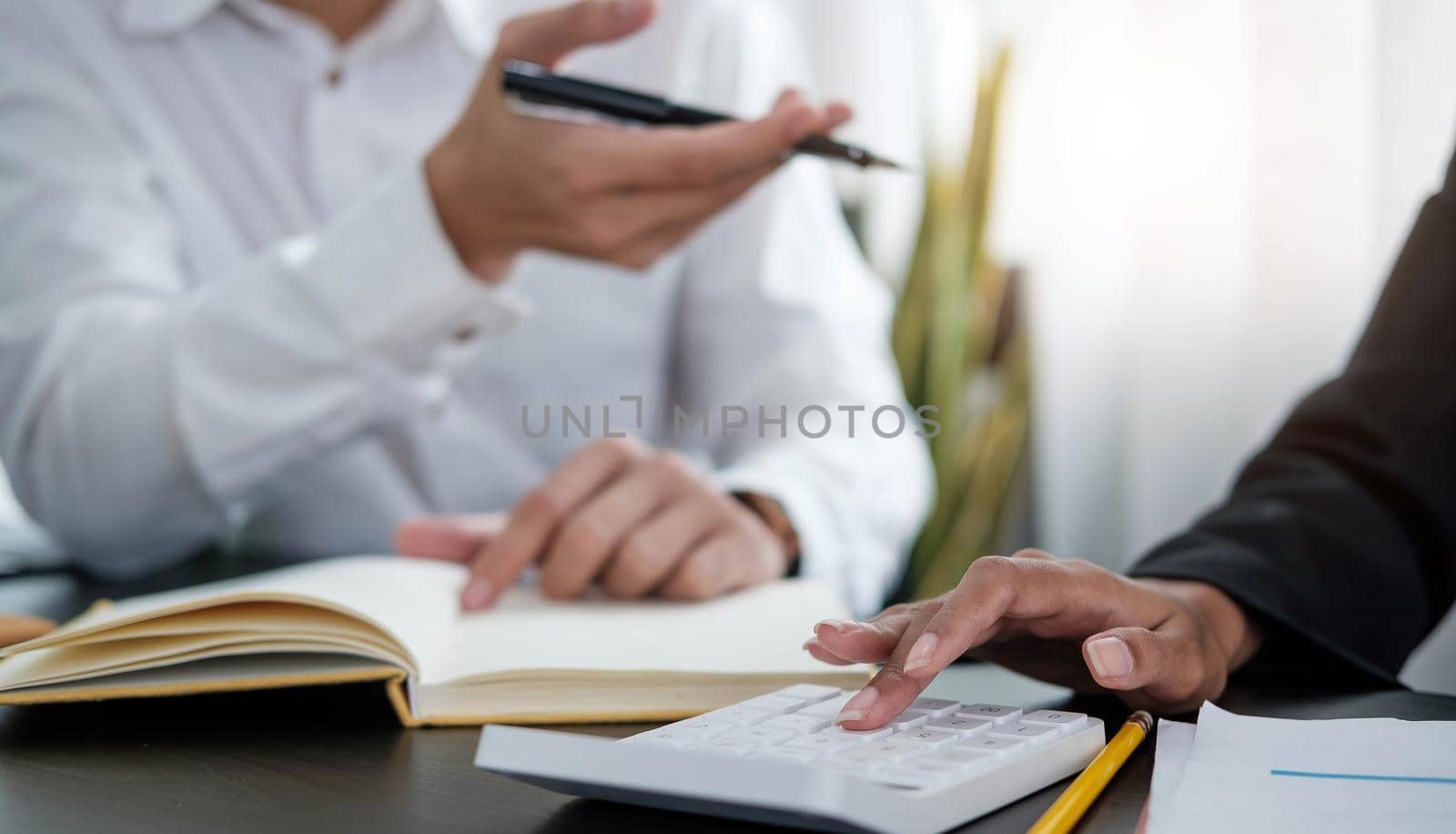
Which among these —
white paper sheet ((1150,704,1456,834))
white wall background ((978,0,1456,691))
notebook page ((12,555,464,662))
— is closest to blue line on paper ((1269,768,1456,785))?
white paper sheet ((1150,704,1456,834))

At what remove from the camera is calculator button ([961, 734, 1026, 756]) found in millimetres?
276

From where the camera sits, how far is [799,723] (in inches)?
12.1

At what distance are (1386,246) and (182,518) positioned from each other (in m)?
1.08

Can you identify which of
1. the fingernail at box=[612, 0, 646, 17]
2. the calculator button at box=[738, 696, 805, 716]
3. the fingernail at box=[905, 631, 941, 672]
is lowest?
the calculator button at box=[738, 696, 805, 716]

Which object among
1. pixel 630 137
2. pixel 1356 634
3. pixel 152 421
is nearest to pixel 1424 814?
pixel 1356 634

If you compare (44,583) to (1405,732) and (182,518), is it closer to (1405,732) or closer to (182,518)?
(182,518)

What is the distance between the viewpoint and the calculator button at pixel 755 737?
287 mm

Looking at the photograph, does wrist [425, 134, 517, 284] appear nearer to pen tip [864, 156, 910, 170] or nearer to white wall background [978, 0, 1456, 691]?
pen tip [864, 156, 910, 170]

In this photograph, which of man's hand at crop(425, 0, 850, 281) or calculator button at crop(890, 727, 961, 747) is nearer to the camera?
calculator button at crop(890, 727, 961, 747)

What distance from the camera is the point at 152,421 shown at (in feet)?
2.57

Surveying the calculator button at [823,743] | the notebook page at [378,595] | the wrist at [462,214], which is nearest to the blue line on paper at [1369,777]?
the calculator button at [823,743]

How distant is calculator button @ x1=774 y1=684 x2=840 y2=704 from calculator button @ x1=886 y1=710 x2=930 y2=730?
30 millimetres

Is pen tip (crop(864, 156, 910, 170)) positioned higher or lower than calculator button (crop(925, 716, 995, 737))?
higher

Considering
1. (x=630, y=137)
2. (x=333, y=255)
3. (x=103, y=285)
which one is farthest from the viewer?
(x=103, y=285)
